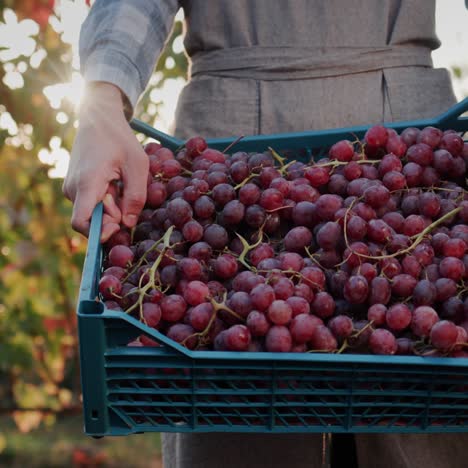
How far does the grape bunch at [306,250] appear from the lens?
973 mm

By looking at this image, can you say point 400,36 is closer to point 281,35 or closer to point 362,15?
point 362,15

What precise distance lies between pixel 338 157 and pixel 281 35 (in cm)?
34

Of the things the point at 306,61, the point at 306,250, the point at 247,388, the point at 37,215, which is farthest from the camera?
the point at 37,215

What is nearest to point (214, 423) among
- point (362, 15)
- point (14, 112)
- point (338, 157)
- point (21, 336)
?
point (338, 157)

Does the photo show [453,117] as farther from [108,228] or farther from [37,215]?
[37,215]

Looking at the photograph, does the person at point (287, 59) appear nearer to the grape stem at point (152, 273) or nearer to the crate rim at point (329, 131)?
the crate rim at point (329, 131)

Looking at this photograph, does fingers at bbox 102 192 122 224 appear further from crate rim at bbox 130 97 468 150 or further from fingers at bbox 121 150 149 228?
crate rim at bbox 130 97 468 150

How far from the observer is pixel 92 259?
102cm

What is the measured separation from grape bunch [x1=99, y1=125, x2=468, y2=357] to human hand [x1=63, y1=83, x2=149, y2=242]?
4 centimetres

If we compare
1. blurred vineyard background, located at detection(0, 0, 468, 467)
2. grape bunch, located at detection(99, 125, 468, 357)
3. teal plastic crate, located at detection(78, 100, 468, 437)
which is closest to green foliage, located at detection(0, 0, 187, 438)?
blurred vineyard background, located at detection(0, 0, 468, 467)

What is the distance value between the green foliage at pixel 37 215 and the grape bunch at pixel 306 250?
4.64 feet

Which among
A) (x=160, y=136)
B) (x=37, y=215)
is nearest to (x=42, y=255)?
(x=37, y=215)

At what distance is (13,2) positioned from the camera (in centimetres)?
254

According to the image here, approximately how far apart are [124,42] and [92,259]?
49 centimetres
